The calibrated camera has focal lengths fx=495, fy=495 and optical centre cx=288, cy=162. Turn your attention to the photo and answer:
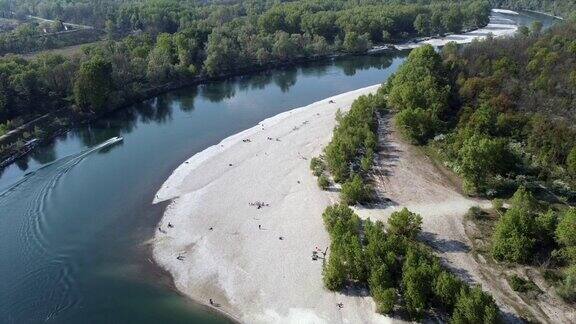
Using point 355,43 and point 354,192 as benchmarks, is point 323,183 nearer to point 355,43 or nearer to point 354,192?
point 354,192

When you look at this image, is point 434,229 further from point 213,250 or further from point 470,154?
point 213,250

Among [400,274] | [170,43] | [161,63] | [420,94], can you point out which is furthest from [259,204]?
[170,43]

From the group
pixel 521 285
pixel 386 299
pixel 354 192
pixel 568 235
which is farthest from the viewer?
pixel 354 192

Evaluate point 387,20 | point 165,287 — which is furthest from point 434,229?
point 387,20

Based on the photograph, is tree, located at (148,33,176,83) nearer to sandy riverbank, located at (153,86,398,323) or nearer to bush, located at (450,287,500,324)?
sandy riverbank, located at (153,86,398,323)

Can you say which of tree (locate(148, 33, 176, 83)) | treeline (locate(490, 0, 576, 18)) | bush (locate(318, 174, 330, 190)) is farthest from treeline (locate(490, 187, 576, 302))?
treeline (locate(490, 0, 576, 18))

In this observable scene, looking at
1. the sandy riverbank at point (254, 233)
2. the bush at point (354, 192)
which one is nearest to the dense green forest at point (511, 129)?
the bush at point (354, 192)

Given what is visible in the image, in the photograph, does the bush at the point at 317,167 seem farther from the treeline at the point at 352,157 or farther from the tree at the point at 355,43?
the tree at the point at 355,43
